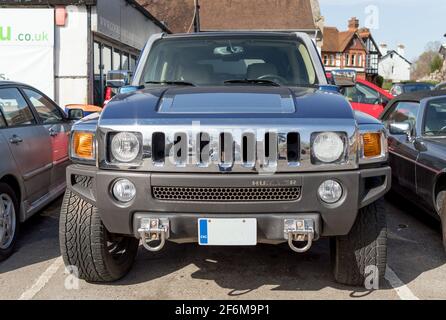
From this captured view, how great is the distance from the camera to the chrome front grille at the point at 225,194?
3.05 metres

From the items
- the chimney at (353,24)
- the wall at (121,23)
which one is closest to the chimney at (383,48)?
the chimney at (353,24)

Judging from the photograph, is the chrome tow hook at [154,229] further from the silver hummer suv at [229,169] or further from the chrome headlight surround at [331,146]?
the chrome headlight surround at [331,146]

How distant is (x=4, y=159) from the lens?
437 centimetres

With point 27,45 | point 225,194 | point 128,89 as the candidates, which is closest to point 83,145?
point 128,89

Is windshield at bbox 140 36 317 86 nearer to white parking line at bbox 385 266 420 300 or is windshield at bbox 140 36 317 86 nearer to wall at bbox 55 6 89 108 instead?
white parking line at bbox 385 266 420 300

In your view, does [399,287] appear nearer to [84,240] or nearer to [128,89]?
[84,240]

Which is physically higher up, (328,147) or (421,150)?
(328,147)

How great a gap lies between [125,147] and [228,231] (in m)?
0.81

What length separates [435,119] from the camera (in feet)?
18.2

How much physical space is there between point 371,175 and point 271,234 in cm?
73

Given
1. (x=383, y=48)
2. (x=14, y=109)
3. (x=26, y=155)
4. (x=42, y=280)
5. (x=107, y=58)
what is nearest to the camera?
(x=42, y=280)

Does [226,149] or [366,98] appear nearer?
[226,149]

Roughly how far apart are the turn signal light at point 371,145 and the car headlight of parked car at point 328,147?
0.77 feet
